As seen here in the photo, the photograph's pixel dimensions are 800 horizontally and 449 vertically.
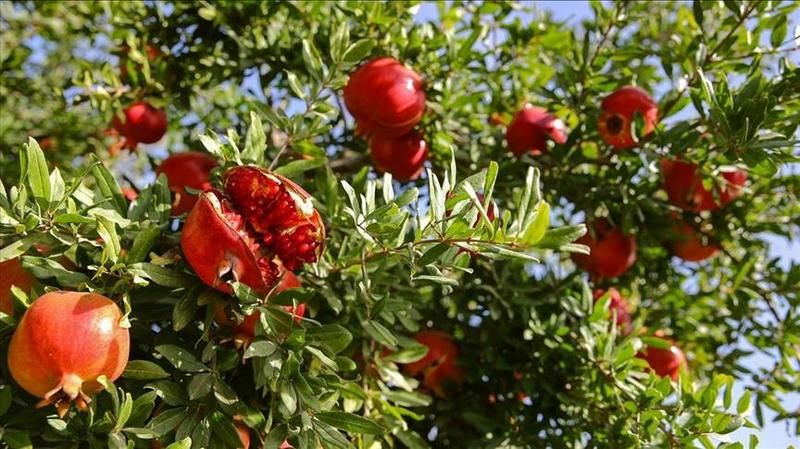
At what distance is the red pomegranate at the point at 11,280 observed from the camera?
4.33 feet

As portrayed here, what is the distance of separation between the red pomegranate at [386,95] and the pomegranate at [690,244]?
837mm

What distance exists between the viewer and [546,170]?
2.13m

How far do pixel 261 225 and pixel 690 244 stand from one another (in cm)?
141

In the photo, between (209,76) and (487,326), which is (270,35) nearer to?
(209,76)

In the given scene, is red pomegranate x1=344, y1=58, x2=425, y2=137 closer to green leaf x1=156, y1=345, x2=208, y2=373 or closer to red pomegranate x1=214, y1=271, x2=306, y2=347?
red pomegranate x1=214, y1=271, x2=306, y2=347

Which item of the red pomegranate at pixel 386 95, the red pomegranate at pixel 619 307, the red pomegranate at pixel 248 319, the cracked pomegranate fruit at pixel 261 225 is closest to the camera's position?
the cracked pomegranate fruit at pixel 261 225

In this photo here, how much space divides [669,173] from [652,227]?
0.68ft

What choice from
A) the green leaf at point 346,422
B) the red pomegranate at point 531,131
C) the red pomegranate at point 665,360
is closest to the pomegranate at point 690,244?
the red pomegranate at point 665,360

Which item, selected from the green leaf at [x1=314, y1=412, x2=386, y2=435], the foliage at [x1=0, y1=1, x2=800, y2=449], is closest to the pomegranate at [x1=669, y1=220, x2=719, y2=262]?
the foliage at [x1=0, y1=1, x2=800, y2=449]

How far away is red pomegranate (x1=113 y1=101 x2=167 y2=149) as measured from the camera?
2.19 meters

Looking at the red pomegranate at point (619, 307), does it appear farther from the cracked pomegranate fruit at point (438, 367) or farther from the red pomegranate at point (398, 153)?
the red pomegranate at point (398, 153)

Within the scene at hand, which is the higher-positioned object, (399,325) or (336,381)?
(336,381)

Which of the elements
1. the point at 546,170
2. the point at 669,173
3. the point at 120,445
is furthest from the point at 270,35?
the point at 120,445

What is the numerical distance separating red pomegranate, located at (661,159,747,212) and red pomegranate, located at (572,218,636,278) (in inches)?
6.9
